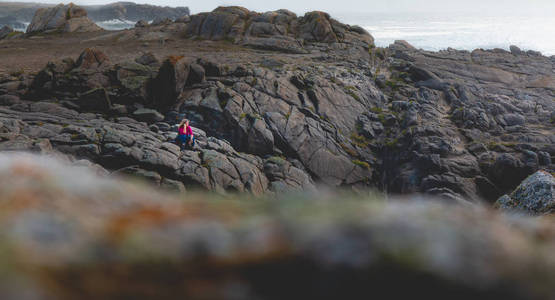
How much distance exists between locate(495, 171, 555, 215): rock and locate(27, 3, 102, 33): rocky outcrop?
249ft

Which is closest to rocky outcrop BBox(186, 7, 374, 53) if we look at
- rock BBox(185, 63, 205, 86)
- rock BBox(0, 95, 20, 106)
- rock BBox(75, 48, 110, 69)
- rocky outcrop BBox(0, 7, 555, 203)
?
rocky outcrop BBox(0, 7, 555, 203)

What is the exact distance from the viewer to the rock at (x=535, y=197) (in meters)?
13.3

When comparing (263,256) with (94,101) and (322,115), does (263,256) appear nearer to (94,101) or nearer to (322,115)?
(94,101)

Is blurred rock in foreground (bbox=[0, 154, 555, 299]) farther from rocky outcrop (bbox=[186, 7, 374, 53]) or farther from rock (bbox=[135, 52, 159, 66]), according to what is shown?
rocky outcrop (bbox=[186, 7, 374, 53])

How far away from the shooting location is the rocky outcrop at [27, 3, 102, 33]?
6272 cm

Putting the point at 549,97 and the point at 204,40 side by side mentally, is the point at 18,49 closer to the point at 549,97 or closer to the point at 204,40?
the point at 204,40

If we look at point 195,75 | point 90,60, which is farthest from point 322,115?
point 90,60

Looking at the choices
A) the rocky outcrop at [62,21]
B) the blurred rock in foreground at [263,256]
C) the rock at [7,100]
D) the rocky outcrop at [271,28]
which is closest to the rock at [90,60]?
the rock at [7,100]

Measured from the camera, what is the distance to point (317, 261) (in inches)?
108

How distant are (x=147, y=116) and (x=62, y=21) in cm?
5610

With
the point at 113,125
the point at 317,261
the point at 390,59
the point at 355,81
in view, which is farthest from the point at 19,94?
the point at 390,59

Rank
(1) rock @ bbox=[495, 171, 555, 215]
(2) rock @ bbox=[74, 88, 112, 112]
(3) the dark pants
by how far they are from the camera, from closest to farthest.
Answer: (1) rock @ bbox=[495, 171, 555, 215] → (3) the dark pants → (2) rock @ bbox=[74, 88, 112, 112]

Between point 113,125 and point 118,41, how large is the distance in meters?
37.6

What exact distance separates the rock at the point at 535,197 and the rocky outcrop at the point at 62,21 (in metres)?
75.8
